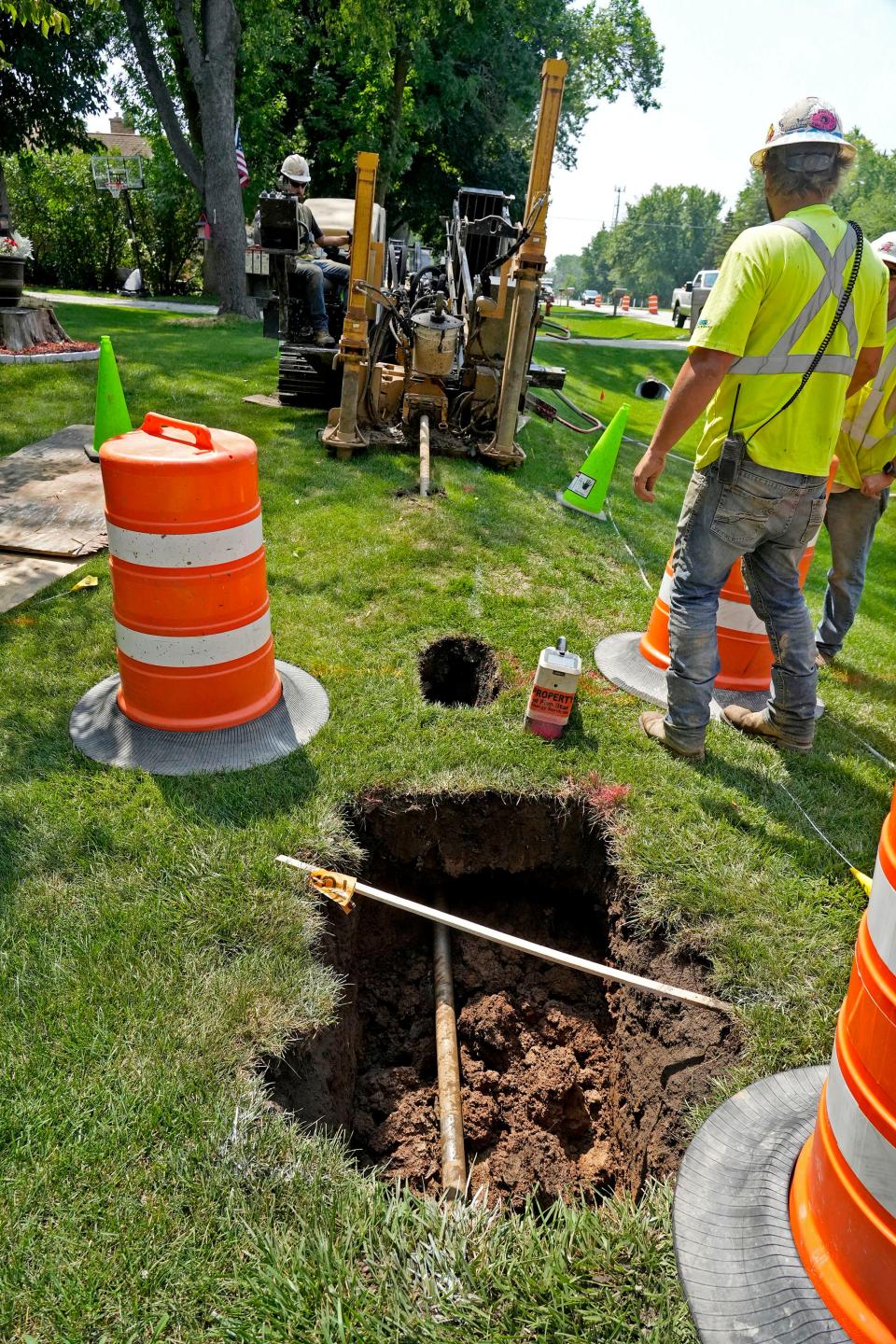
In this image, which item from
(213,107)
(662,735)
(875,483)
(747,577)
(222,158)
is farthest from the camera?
(222,158)

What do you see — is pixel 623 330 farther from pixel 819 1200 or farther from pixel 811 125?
pixel 819 1200

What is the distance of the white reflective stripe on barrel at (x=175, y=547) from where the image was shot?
329 centimetres

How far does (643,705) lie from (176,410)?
19.9ft

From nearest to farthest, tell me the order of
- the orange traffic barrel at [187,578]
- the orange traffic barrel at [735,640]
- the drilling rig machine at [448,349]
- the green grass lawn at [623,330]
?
the orange traffic barrel at [187,578] → the orange traffic barrel at [735,640] → the drilling rig machine at [448,349] → the green grass lawn at [623,330]

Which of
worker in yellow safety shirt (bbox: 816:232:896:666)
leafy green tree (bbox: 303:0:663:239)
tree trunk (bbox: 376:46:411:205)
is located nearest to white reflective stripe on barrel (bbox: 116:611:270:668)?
worker in yellow safety shirt (bbox: 816:232:896:666)

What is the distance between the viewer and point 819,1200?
1.80 meters

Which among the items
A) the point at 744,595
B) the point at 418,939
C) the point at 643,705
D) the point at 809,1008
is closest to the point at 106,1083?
the point at 418,939

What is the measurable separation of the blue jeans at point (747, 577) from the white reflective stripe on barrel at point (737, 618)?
0.53m

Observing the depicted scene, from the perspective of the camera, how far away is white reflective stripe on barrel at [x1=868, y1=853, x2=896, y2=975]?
1.50 metres

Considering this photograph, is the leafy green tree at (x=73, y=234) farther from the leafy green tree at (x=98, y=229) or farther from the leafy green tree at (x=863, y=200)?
the leafy green tree at (x=863, y=200)

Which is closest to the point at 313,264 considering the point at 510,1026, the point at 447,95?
the point at 510,1026

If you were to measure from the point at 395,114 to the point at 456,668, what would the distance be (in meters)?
22.3

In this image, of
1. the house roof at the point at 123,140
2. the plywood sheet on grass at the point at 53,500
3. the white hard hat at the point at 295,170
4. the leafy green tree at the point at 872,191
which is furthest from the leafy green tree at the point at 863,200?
the plywood sheet on grass at the point at 53,500

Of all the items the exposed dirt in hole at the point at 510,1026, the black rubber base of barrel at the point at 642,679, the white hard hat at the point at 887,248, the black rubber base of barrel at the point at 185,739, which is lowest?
the exposed dirt in hole at the point at 510,1026
